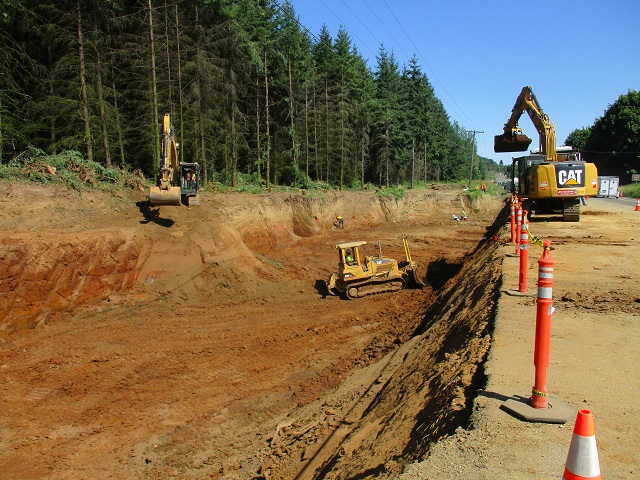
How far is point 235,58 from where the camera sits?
88.1ft

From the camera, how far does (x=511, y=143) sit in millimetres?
20312

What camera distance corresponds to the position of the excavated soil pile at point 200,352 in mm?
6148

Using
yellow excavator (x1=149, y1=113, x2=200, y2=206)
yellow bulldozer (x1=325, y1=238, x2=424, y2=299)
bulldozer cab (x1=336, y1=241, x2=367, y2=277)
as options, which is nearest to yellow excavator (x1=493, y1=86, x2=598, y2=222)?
yellow bulldozer (x1=325, y1=238, x2=424, y2=299)

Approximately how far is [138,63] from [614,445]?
82.3 ft

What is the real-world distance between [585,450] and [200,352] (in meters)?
9.49

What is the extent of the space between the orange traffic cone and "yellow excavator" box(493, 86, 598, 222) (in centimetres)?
1628

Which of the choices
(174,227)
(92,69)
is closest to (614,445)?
(174,227)

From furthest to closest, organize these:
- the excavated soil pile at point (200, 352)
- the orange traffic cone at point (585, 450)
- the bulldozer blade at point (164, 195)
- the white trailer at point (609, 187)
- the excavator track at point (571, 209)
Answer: the white trailer at point (609, 187) → the excavator track at point (571, 209) → the bulldozer blade at point (164, 195) → the excavated soil pile at point (200, 352) → the orange traffic cone at point (585, 450)

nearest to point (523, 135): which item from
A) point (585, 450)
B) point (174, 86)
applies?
point (174, 86)

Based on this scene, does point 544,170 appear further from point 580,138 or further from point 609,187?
point 580,138

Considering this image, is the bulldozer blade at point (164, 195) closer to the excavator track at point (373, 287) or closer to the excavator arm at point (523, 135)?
the excavator track at point (373, 287)

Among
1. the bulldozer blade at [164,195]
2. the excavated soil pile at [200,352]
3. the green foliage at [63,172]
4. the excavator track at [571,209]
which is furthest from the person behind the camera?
the excavator track at [571,209]

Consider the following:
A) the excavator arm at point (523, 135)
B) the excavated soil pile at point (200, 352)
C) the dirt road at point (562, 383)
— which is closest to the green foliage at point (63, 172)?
the excavated soil pile at point (200, 352)

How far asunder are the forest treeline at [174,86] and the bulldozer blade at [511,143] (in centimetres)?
1055
